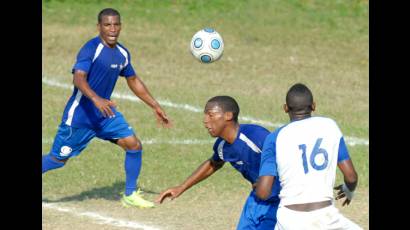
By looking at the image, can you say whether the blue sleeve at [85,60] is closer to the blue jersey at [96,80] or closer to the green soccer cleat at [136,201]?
the blue jersey at [96,80]

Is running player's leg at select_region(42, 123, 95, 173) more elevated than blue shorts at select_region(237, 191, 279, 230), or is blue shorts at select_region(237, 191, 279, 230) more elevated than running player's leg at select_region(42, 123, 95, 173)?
running player's leg at select_region(42, 123, 95, 173)

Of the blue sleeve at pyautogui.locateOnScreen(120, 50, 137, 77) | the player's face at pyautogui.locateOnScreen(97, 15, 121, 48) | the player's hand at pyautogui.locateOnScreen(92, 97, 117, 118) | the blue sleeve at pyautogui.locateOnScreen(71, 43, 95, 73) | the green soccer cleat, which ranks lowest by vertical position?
the green soccer cleat

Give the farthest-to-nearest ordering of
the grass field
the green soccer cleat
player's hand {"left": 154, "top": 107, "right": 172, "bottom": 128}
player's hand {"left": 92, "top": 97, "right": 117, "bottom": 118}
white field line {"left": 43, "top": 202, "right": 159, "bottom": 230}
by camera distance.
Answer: the grass field
player's hand {"left": 154, "top": 107, "right": 172, "bottom": 128}
the green soccer cleat
player's hand {"left": 92, "top": 97, "right": 117, "bottom": 118}
white field line {"left": 43, "top": 202, "right": 159, "bottom": 230}

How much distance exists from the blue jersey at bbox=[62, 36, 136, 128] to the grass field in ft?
3.18

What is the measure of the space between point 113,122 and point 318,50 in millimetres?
10860

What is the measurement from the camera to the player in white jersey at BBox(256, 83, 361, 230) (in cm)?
835

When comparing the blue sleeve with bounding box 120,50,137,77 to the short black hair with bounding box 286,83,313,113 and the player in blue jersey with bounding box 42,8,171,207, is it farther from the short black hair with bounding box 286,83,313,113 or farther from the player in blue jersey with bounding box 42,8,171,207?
the short black hair with bounding box 286,83,313,113


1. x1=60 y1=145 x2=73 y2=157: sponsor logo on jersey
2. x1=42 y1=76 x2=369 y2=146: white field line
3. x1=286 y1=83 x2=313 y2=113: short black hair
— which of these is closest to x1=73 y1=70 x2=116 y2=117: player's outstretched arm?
x1=60 y1=145 x2=73 y2=157: sponsor logo on jersey

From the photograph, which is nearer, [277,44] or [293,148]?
[293,148]

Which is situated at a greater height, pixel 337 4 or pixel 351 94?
pixel 337 4

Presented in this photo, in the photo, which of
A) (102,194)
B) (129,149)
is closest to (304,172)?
(129,149)
